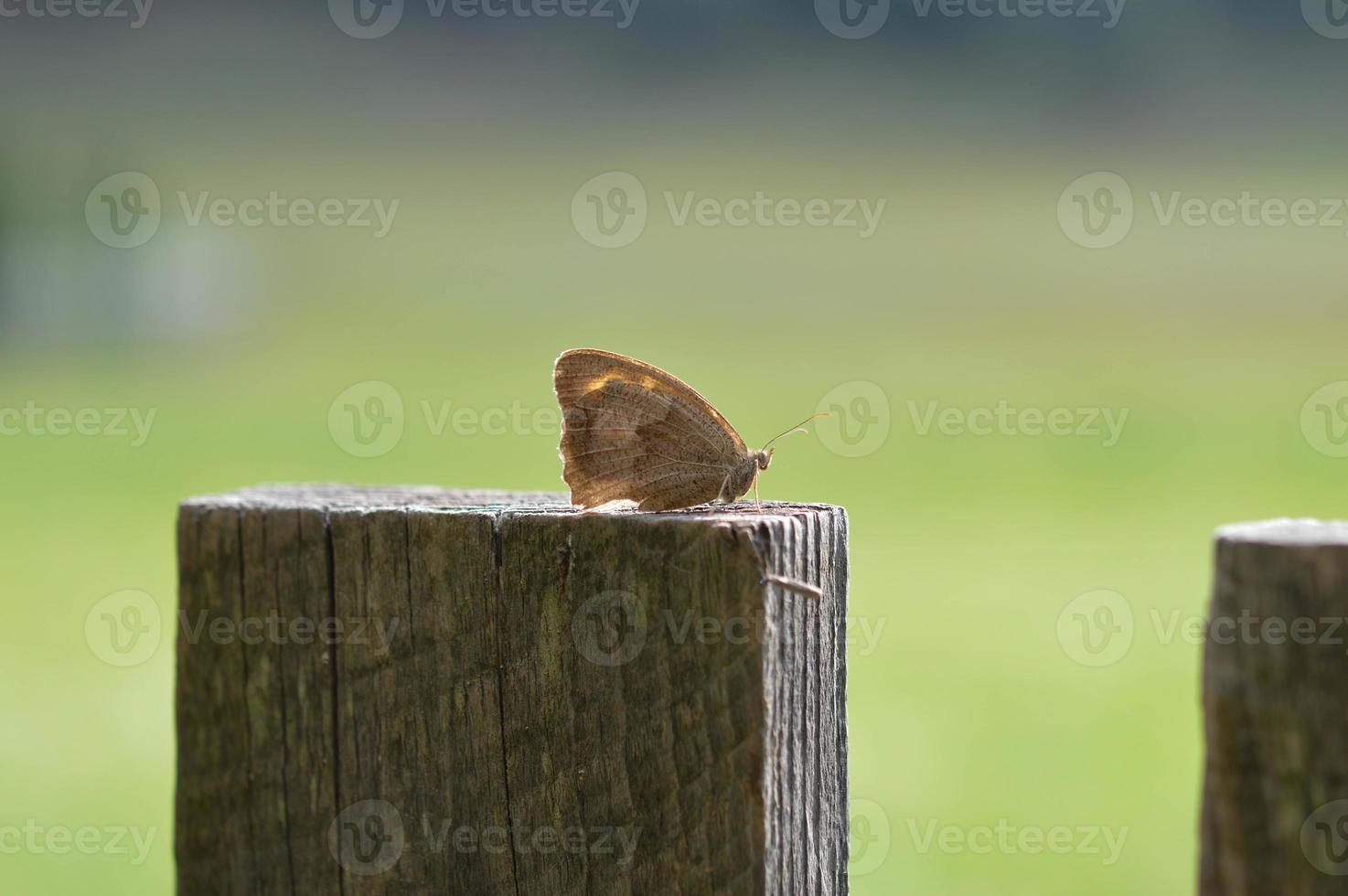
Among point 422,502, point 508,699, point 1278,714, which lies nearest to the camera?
point 1278,714

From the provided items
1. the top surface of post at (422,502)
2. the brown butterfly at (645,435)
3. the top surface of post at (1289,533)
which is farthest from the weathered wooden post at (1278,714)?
the brown butterfly at (645,435)

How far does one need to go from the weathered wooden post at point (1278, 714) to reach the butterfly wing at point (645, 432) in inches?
47.0

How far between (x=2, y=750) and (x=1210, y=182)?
20.7 meters

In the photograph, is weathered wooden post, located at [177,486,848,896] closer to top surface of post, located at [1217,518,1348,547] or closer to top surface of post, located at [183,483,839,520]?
top surface of post, located at [183,483,839,520]

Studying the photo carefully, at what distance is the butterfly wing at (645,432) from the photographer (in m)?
2.62

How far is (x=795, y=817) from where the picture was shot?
7.25 feet

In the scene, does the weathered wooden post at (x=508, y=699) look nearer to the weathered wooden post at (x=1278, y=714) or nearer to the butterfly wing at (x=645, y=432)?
the butterfly wing at (x=645, y=432)

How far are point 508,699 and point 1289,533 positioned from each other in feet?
4.55

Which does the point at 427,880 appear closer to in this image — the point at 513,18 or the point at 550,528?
the point at 550,528

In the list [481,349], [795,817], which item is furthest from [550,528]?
[481,349]

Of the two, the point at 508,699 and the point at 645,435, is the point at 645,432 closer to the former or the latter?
the point at 645,435

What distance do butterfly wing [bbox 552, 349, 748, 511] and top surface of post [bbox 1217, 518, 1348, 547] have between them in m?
1.13

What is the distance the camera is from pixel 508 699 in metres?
2.24

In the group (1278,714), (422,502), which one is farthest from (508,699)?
(1278,714)
